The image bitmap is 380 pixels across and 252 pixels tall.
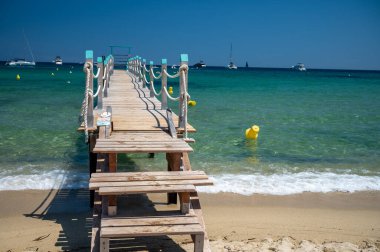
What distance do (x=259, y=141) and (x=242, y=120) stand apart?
502 cm

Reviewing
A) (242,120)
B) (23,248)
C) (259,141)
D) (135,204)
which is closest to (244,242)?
(135,204)

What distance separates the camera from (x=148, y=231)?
4027 mm

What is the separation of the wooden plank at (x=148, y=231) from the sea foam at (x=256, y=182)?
3744 mm

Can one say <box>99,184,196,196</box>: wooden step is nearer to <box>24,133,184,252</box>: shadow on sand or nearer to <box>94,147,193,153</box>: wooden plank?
<box>24,133,184,252</box>: shadow on sand

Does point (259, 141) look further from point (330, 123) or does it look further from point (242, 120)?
point (330, 123)

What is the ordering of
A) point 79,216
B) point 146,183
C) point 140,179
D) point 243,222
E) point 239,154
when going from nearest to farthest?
point 146,183 < point 140,179 < point 243,222 < point 79,216 < point 239,154

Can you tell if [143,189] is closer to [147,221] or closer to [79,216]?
[147,221]

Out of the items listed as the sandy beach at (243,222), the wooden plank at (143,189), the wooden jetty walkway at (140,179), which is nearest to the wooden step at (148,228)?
the wooden jetty walkway at (140,179)

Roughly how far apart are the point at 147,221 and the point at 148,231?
0.68 feet

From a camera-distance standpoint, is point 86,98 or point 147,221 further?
point 86,98

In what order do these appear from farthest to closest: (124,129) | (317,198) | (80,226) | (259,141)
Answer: (259,141), (317,198), (124,129), (80,226)

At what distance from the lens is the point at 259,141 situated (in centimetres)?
1365

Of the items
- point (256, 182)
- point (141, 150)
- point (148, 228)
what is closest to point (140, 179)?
point (141, 150)

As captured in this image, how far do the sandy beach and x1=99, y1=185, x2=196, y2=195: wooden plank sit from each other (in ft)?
3.78
